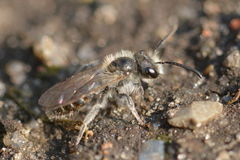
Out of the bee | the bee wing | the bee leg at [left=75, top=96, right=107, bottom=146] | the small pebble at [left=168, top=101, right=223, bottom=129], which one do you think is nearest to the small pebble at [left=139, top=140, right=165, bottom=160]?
the small pebble at [left=168, top=101, right=223, bottom=129]

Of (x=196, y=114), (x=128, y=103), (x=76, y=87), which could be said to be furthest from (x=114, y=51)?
(x=196, y=114)

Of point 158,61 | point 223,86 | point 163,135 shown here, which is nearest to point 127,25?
point 158,61

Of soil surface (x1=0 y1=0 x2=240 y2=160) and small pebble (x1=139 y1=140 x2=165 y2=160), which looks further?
A: soil surface (x1=0 y1=0 x2=240 y2=160)

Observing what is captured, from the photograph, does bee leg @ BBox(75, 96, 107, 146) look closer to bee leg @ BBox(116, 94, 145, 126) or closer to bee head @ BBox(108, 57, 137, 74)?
bee leg @ BBox(116, 94, 145, 126)

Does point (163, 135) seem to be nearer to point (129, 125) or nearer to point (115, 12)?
point (129, 125)

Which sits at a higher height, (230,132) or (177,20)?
(177,20)

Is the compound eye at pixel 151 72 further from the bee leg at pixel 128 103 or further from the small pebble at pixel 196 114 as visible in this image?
the small pebble at pixel 196 114
